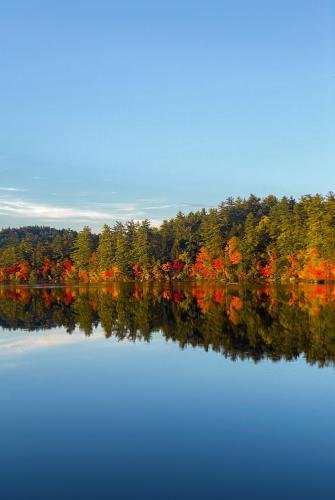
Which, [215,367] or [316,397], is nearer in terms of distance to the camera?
[316,397]

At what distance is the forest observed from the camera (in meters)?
82.9

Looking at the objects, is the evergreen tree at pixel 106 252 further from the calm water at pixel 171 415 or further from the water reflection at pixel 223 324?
the calm water at pixel 171 415

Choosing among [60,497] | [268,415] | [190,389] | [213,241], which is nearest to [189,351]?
[190,389]

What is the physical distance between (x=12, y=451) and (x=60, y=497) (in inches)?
104

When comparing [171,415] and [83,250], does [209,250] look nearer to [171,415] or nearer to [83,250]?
[83,250]

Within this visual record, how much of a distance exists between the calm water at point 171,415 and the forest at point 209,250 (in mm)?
57934

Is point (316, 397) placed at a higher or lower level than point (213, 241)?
lower

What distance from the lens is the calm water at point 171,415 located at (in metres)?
8.91

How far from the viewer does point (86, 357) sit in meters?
21.9

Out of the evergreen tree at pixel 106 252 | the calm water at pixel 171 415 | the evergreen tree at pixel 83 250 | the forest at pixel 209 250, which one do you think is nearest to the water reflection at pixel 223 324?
the calm water at pixel 171 415

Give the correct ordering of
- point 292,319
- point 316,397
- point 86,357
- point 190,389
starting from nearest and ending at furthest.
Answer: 1. point 316,397
2. point 190,389
3. point 86,357
4. point 292,319

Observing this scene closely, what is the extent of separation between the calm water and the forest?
57934 mm

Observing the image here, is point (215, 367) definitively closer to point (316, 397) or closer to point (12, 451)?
point (316, 397)

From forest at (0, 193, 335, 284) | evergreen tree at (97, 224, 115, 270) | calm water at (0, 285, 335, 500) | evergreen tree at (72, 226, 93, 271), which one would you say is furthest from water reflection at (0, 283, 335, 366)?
evergreen tree at (72, 226, 93, 271)
